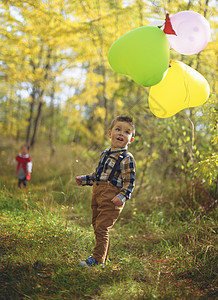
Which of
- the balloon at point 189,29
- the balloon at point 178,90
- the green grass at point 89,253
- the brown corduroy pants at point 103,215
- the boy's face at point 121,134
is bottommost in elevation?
the green grass at point 89,253

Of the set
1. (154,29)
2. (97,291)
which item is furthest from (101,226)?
(154,29)

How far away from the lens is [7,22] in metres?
6.11

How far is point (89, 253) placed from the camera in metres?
2.66

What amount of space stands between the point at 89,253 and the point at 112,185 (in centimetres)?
78

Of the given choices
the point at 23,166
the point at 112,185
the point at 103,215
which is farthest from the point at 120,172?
the point at 23,166

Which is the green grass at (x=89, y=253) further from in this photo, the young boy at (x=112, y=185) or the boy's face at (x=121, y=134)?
the boy's face at (x=121, y=134)

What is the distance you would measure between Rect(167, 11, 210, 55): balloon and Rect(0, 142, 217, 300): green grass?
192 cm

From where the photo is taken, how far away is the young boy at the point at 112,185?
2.32m

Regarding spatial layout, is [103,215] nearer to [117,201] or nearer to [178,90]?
[117,201]

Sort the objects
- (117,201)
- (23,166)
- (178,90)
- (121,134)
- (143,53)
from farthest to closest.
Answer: (23,166) → (178,90) → (121,134) → (117,201) → (143,53)

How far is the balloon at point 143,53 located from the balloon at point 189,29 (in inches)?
8.4

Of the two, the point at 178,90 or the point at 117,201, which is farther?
the point at 178,90

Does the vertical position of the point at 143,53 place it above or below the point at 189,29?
below

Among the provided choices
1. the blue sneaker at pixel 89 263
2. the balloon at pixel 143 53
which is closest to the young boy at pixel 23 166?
the blue sneaker at pixel 89 263
